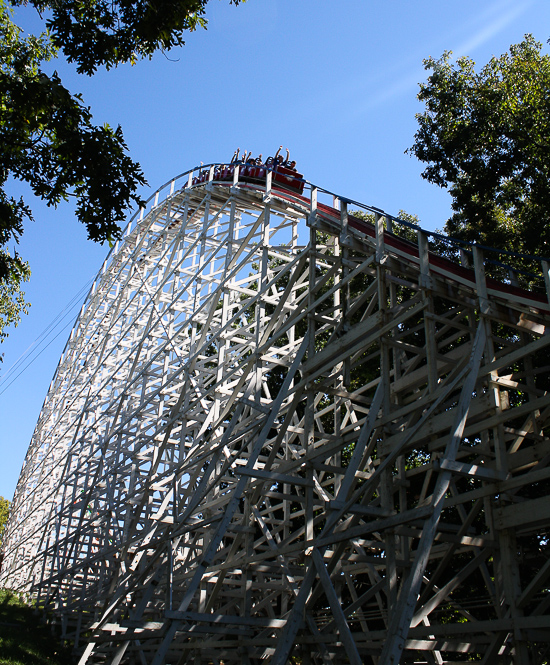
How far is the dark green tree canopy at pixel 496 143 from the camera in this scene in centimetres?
1422

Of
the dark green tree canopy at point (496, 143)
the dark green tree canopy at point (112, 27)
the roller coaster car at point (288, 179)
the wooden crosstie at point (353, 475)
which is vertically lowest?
the wooden crosstie at point (353, 475)

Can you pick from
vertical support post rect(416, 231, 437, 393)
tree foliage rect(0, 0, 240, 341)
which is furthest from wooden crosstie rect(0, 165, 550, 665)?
tree foliage rect(0, 0, 240, 341)

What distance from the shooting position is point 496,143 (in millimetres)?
15000

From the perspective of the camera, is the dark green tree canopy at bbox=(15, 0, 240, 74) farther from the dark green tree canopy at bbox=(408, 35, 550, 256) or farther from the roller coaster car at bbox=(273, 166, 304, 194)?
the dark green tree canopy at bbox=(408, 35, 550, 256)

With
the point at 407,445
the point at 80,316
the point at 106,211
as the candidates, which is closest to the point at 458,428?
the point at 407,445

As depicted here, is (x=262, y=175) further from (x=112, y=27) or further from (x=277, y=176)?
(x=112, y=27)

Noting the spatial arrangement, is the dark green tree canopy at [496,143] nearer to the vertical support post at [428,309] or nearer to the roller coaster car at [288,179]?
the roller coaster car at [288,179]

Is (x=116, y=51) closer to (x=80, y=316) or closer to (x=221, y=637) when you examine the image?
(x=221, y=637)

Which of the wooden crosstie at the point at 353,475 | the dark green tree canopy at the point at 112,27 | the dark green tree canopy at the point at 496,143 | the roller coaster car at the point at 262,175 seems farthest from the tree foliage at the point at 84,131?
the dark green tree canopy at the point at 496,143

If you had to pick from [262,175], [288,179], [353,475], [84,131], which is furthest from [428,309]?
[262,175]

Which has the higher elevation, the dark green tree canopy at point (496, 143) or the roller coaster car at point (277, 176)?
the dark green tree canopy at point (496, 143)

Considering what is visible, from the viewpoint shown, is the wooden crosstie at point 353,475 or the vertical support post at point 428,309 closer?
the wooden crosstie at point 353,475

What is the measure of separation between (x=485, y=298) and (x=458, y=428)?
2.12 m

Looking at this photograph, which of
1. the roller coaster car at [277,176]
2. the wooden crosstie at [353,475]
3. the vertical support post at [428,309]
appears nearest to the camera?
the wooden crosstie at [353,475]
